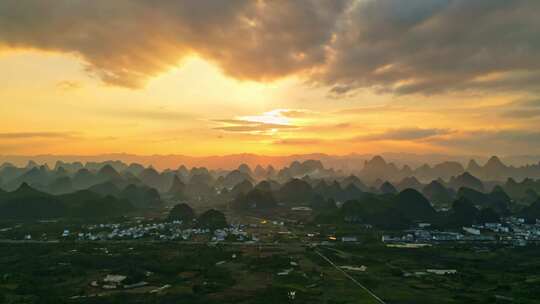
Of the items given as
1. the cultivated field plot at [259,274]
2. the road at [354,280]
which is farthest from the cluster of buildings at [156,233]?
the road at [354,280]

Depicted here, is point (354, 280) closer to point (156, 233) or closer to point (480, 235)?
point (480, 235)

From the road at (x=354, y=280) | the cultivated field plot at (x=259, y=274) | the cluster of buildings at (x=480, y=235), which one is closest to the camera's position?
the road at (x=354, y=280)

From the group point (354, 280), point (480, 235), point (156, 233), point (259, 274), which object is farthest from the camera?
point (480, 235)

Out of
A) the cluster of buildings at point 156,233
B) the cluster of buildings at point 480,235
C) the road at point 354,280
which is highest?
the cluster of buildings at point 480,235

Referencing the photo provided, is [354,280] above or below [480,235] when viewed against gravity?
below

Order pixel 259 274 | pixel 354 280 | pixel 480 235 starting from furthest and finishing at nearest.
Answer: pixel 480 235 → pixel 259 274 → pixel 354 280

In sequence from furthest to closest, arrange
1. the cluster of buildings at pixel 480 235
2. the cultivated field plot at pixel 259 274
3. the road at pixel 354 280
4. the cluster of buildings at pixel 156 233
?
the cluster of buildings at pixel 480 235, the cluster of buildings at pixel 156 233, the cultivated field plot at pixel 259 274, the road at pixel 354 280

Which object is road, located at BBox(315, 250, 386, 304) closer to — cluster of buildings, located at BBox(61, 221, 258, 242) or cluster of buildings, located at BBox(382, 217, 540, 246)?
cluster of buildings, located at BBox(61, 221, 258, 242)

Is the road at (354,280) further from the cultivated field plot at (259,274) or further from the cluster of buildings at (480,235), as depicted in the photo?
the cluster of buildings at (480,235)

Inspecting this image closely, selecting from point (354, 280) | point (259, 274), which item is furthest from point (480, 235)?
point (259, 274)

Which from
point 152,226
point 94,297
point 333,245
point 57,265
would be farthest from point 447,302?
point 152,226

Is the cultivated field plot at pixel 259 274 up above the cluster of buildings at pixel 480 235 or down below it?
below
